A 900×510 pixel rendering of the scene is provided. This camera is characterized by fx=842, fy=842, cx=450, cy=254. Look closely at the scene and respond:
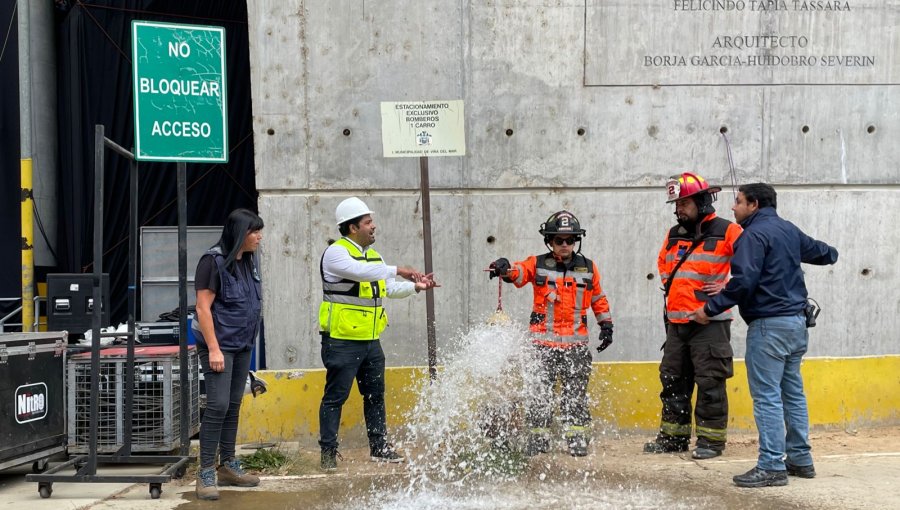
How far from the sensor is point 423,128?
22.9 ft

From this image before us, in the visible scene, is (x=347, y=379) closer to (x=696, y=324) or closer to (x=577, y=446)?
(x=577, y=446)

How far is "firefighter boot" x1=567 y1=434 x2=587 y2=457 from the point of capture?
6.80 m

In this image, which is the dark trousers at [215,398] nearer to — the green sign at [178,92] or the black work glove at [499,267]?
the green sign at [178,92]

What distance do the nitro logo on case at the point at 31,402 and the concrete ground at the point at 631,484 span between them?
0.52 meters

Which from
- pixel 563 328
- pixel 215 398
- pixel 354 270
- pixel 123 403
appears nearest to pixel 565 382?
pixel 563 328

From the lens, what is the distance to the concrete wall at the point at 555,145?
7.65 metres

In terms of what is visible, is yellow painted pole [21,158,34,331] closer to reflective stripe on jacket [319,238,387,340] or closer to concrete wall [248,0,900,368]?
concrete wall [248,0,900,368]

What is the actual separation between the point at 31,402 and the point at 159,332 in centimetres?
375

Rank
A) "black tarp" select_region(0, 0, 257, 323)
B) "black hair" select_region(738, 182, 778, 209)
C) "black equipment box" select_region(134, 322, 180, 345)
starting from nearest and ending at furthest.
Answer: "black hair" select_region(738, 182, 778, 209)
"black equipment box" select_region(134, 322, 180, 345)
"black tarp" select_region(0, 0, 257, 323)

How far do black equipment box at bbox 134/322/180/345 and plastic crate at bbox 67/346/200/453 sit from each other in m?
2.87

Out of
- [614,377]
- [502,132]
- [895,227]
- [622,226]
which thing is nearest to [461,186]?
[502,132]

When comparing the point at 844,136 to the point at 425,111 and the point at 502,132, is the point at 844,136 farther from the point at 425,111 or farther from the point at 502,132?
the point at 425,111

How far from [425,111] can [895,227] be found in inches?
184

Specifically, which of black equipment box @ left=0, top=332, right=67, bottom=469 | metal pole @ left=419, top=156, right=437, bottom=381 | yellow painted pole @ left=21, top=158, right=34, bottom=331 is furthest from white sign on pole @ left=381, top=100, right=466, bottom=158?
yellow painted pole @ left=21, top=158, right=34, bottom=331
